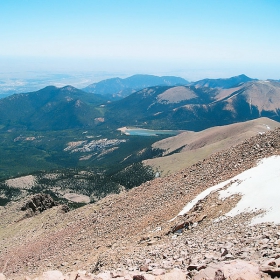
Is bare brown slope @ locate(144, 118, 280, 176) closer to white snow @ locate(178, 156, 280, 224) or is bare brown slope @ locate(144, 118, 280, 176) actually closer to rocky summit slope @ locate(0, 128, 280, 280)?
rocky summit slope @ locate(0, 128, 280, 280)

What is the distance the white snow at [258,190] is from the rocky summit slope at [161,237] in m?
0.94

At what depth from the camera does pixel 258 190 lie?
30.4m

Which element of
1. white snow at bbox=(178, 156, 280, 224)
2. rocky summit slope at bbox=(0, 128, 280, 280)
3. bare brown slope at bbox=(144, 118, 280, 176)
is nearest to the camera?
rocky summit slope at bbox=(0, 128, 280, 280)

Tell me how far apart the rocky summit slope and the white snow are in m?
0.94

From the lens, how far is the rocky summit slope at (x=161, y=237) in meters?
18.7

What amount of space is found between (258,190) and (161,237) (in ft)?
35.9

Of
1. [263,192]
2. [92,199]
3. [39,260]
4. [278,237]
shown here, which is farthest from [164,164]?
[278,237]

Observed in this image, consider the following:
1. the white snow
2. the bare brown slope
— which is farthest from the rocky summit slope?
the bare brown slope

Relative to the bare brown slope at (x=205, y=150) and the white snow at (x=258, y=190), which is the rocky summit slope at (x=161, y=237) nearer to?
the white snow at (x=258, y=190)

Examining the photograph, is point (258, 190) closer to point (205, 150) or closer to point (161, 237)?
point (161, 237)

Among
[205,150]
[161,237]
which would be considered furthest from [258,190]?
[205,150]

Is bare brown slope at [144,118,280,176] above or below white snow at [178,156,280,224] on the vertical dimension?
below

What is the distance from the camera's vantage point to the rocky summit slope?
61.3 ft

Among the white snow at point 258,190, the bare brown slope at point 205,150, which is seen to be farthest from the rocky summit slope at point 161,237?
the bare brown slope at point 205,150
